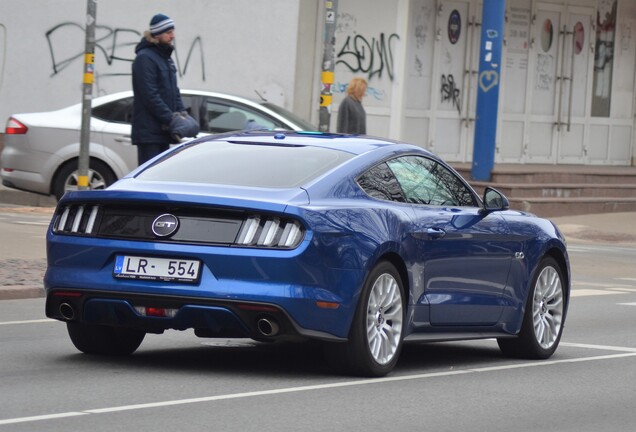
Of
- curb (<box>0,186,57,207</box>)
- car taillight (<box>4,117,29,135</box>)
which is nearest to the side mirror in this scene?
car taillight (<box>4,117,29,135</box>)

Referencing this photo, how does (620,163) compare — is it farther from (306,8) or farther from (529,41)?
(306,8)

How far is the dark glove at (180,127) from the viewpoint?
553 inches

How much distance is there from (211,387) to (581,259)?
12.3 meters

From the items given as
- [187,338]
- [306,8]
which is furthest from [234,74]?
[187,338]

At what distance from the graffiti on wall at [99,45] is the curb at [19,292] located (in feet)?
45.5

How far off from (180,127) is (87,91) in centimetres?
413

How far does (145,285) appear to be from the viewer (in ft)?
28.3

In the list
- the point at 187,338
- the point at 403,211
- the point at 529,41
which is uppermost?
the point at 529,41

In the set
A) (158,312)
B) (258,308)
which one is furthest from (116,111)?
(258,308)

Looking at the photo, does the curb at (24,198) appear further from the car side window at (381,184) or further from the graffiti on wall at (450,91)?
the car side window at (381,184)

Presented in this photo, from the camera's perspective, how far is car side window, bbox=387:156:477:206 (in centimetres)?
974

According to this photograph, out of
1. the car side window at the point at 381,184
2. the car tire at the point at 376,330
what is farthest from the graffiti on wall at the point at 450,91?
the car tire at the point at 376,330

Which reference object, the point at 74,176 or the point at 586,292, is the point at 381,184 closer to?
the point at 586,292

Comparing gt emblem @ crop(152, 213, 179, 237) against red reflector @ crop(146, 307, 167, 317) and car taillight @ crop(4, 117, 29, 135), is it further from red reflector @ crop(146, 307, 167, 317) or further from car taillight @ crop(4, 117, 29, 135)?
car taillight @ crop(4, 117, 29, 135)
